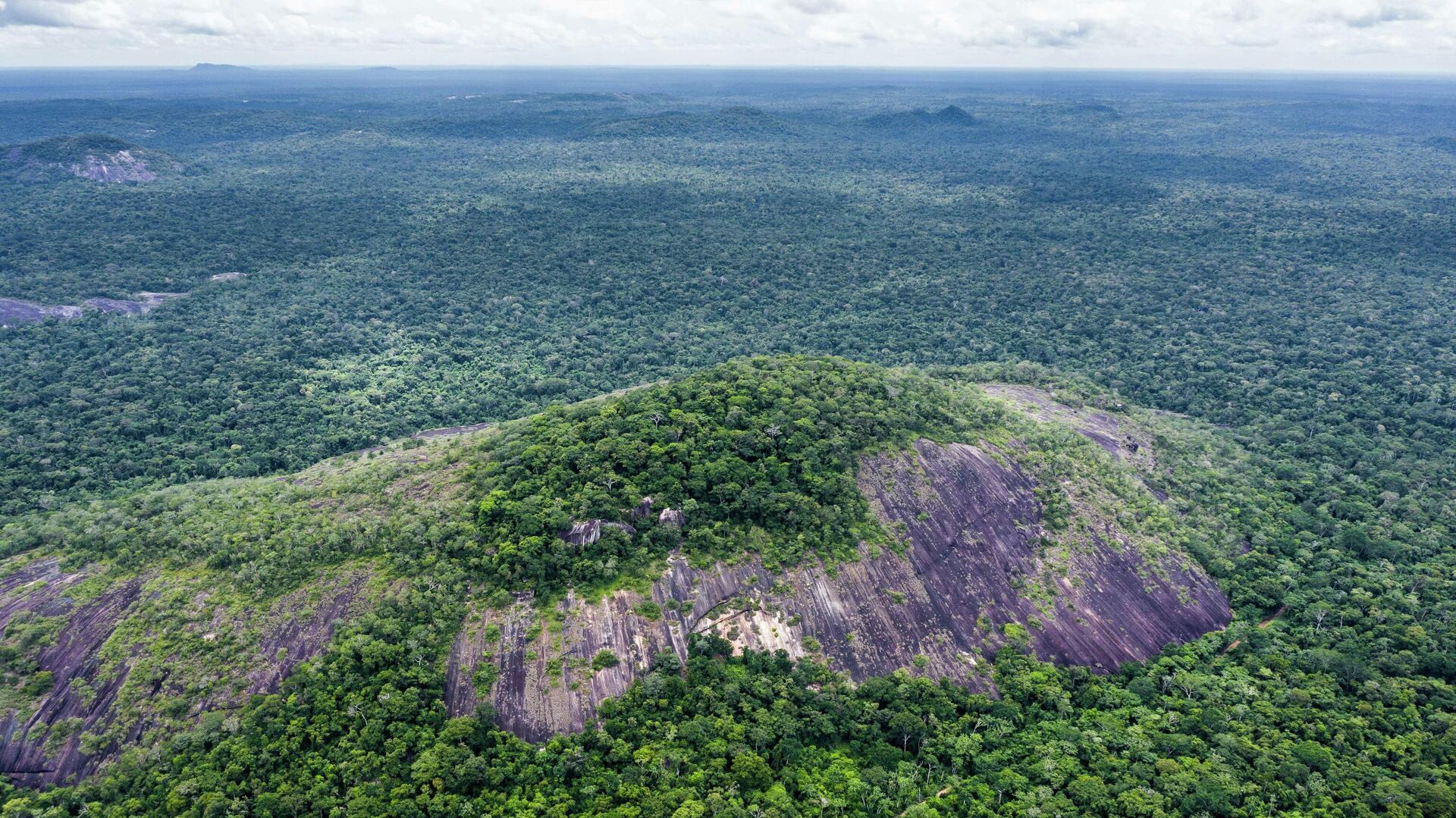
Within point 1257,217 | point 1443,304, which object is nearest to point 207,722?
point 1443,304

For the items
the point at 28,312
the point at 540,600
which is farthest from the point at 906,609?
the point at 28,312

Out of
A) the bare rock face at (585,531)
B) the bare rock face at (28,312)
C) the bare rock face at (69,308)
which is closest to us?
the bare rock face at (585,531)

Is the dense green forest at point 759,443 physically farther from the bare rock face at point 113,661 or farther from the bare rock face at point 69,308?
the bare rock face at point 69,308

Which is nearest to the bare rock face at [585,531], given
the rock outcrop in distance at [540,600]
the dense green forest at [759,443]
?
the rock outcrop in distance at [540,600]

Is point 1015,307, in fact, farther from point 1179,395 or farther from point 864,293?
point 1179,395

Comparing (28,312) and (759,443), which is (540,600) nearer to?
(759,443)

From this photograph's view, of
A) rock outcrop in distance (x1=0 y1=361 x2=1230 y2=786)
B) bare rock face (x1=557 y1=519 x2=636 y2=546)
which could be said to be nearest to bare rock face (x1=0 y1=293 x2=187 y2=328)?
rock outcrop in distance (x1=0 y1=361 x2=1230 y2=786)

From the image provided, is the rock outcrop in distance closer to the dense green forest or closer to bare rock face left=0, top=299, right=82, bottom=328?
the dense green forest
